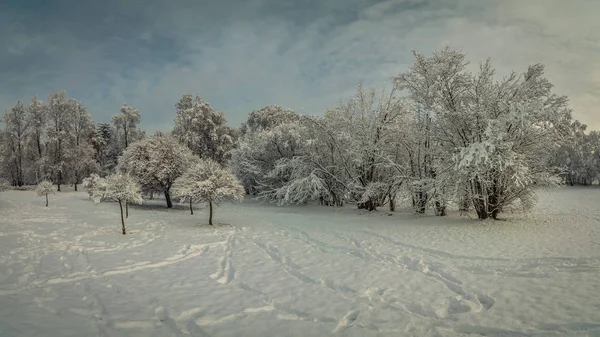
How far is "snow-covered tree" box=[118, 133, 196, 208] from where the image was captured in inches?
1004

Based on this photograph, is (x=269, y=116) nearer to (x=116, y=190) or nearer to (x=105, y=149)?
(x=116, y=190)

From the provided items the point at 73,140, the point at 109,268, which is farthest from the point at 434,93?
the point at 73,140

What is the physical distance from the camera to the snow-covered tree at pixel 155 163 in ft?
83.7

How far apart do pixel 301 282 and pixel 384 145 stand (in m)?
17.7

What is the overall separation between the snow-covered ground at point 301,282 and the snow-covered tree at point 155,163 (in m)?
10.2

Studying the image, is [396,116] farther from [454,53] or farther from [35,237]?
[35,237]

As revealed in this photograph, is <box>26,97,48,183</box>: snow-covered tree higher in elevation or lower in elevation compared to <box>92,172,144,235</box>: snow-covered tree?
higher

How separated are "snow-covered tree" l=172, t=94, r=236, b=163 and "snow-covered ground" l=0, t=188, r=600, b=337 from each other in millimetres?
28557

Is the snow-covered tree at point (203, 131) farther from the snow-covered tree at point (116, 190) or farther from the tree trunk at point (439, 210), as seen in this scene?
the tree trunk at point (439, 210)

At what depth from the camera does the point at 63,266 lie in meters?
9.34

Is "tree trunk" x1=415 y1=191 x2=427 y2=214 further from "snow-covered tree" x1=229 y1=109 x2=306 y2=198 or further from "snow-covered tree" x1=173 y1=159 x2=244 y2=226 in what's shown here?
"snow-covered tree" x1=229 y1=109 x2=306 y2=198

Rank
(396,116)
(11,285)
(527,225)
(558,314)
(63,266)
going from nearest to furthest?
(558,314) → (11,285) → (63,266) → (527,225) → (396,116)

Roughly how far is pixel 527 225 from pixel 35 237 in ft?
76.1

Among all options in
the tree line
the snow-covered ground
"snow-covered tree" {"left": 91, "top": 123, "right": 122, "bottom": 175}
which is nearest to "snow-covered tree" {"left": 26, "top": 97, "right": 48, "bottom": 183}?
the tree line
